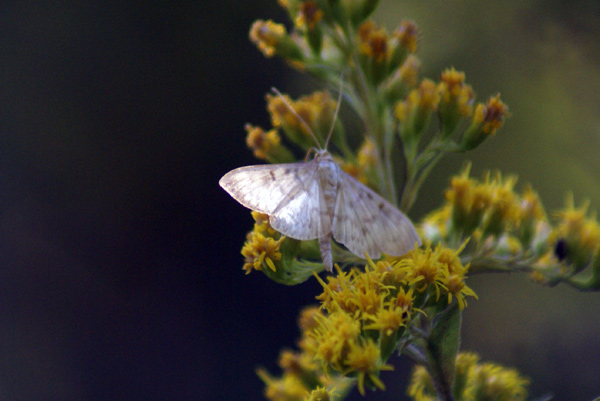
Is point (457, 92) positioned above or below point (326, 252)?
above

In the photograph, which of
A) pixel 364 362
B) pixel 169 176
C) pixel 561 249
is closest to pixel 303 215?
pixel 364 362

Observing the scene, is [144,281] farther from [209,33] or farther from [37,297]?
[209,33]

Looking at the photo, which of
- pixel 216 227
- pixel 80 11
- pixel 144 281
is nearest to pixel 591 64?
pixel 216 227

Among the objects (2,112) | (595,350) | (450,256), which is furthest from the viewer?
(2,112)

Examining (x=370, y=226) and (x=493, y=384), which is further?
(x=493, y=384)

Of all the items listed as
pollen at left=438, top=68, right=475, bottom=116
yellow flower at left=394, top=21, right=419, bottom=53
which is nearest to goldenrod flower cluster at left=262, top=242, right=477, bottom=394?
pollen at left=438, top=68, right=475, bottom=116

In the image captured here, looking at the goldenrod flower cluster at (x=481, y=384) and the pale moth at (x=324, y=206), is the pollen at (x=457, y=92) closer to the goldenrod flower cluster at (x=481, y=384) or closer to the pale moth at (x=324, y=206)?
the pale moth at (x=324, y=206)

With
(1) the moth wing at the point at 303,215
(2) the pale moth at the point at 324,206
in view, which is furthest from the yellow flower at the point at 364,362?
(1) the moth wing at the point at 303,215

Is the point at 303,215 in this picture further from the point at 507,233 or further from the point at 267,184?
the point at 507,233
